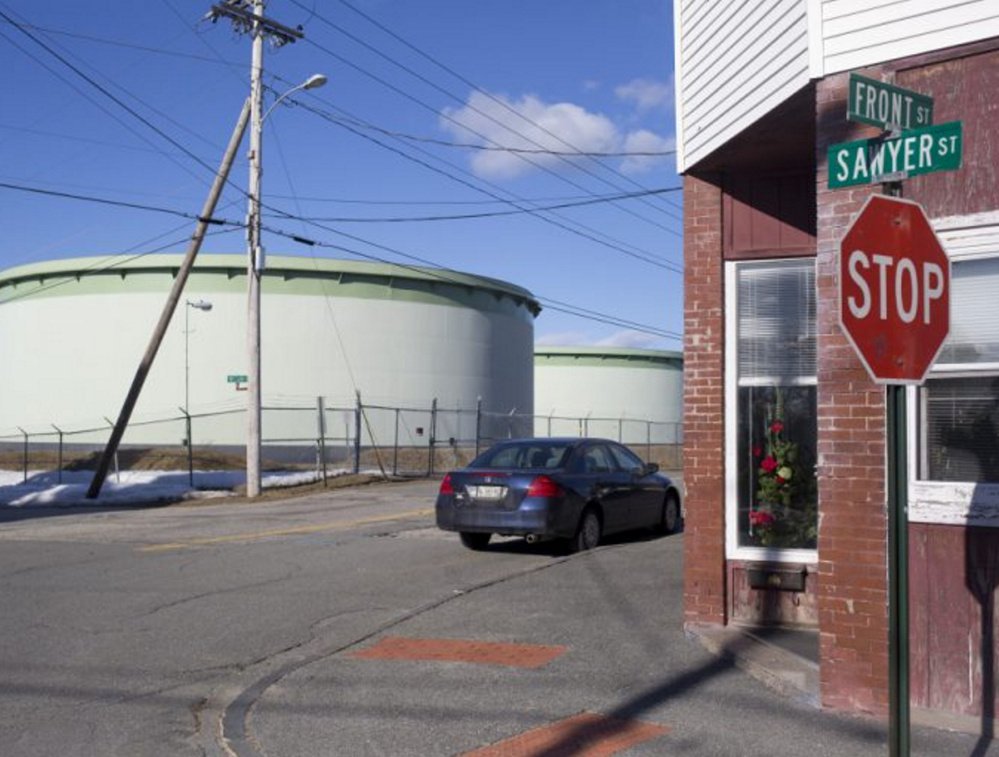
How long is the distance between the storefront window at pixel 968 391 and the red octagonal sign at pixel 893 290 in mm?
1895

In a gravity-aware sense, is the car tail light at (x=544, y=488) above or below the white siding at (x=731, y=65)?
below

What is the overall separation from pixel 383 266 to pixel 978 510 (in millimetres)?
45146

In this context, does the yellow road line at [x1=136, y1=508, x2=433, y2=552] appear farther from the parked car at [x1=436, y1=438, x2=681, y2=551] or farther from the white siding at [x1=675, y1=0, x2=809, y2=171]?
the white siding at [x1=675, y1=0, x2=809, y2=171]

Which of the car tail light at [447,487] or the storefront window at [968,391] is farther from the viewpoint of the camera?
the car tail light at [447,487]

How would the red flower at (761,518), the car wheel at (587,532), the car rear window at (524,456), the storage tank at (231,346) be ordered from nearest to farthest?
the red flower at (761,518), the car wheel at (587,532), the car rear window at (524,456), the storage tank at (231,346)

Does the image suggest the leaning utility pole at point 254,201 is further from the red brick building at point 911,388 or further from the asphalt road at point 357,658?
the red brick building at point 911,388

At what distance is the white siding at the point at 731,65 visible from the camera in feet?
24.7

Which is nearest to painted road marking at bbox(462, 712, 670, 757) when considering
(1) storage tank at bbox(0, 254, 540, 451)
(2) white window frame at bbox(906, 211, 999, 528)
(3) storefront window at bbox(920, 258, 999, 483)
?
(2) white window frame at bbox(906, 211, 999, 528)

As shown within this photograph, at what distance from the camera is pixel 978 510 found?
254 inches

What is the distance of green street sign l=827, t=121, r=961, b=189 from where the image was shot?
4.99m

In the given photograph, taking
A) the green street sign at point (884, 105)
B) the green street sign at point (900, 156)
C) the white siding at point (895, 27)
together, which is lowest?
the green street sign at point (900, 156)

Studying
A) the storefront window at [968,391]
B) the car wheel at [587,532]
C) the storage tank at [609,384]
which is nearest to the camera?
the storefront window at [968,391]

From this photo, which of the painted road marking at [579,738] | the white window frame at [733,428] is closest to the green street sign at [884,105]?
the painted road marking at [579,738]

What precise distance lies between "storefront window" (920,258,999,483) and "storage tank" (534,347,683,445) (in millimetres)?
65514
